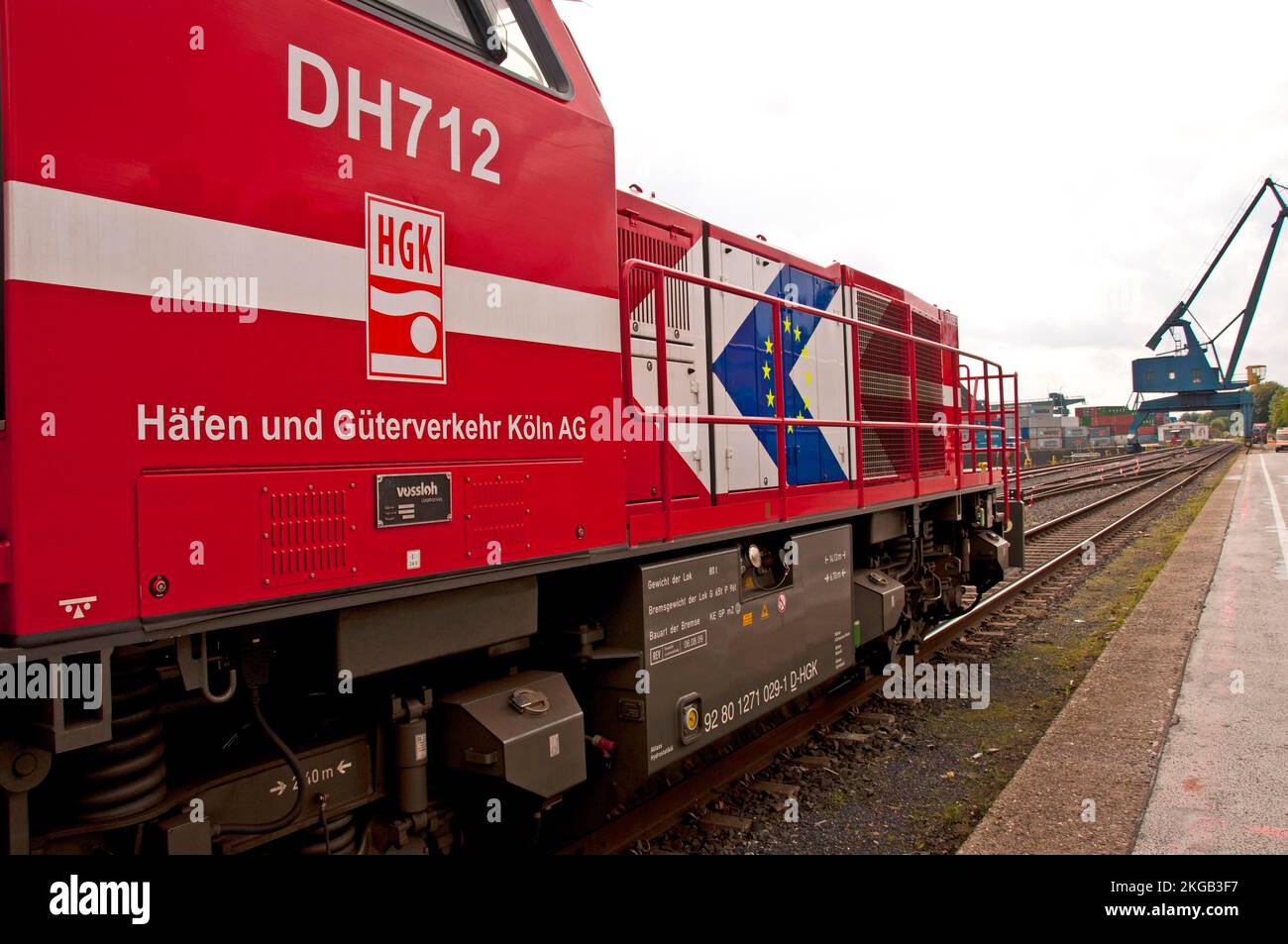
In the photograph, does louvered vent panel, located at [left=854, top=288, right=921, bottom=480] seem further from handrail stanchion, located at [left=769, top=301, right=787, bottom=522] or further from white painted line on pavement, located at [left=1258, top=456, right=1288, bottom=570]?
white painted line on pavement, located at [left=1258, top=456, right=1288, bottom=570]

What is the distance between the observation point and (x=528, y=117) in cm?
307

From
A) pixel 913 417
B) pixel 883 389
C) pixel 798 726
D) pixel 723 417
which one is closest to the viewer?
pixel 723 417

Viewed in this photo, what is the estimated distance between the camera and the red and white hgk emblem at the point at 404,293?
2.48 meters

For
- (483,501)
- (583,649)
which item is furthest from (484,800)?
(483,501)

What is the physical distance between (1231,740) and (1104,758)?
813 millimetres

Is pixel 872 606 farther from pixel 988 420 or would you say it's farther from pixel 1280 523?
Answer: pixel 1280 523

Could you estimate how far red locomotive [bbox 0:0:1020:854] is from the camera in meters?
1.88

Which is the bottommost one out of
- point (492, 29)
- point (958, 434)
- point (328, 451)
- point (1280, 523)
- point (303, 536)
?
point (1280, 523)

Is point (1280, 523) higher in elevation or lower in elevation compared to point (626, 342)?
lower

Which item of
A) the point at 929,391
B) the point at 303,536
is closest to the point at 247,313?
the point at 303,536

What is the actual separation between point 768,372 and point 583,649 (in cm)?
283

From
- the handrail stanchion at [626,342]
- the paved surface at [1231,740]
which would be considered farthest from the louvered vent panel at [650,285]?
the paved surface at [1231,740]

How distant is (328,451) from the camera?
2.37 metres
